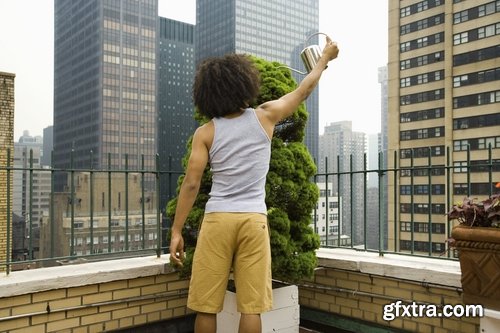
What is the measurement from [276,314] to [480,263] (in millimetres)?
1493

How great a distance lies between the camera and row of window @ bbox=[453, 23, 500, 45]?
5809cm

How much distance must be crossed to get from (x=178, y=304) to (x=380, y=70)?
123741mm

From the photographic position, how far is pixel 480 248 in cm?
268

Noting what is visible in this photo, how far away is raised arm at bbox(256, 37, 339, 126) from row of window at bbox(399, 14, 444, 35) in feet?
236

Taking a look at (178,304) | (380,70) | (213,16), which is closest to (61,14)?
(213,16)

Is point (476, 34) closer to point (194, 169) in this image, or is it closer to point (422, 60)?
point (422, 60)

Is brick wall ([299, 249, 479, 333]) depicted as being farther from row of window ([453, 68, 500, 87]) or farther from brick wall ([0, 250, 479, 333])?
row of window ([453, 68, 500, 87])

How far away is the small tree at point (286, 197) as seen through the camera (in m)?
3.32

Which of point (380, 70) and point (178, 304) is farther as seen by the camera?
point (380, 70)

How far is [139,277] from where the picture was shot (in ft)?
12.4

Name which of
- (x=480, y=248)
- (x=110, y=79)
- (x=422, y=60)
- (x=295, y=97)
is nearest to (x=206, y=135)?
(x=295, y=97)

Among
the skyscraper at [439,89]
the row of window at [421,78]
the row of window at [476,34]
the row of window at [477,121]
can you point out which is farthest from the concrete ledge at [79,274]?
the row of window at [421,78]

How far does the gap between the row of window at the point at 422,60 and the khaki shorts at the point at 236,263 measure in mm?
71274

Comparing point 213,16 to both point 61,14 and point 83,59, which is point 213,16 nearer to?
point 83,59
